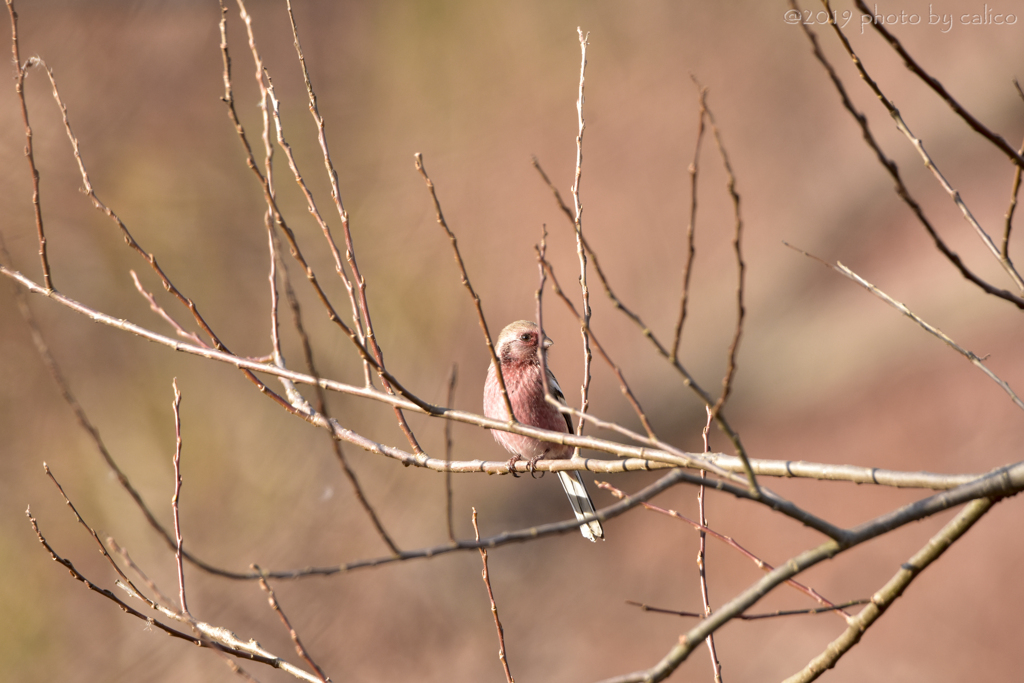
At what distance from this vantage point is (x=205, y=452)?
739 centimetres

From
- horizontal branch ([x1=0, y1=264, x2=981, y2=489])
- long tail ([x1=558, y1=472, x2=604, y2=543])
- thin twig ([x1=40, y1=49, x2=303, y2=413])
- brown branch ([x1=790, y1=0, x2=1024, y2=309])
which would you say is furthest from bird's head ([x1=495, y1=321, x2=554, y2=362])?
brown branch ([x1=790, y1=0, x2=1024, y2=309])

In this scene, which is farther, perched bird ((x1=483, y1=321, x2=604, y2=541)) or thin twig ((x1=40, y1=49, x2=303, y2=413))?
perched bird ((x1=483, y1=321, x2=604, y2=541))

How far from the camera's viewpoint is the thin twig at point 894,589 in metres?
1.81

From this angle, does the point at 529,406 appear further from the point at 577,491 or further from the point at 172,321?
the point at 172,321

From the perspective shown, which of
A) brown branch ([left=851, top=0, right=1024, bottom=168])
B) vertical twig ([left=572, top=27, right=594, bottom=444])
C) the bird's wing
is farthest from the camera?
the bird's wing

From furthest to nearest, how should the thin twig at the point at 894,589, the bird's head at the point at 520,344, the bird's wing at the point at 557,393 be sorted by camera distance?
the bird's head at the point at 520,344, the bird's wing at the point at 557,393, the thin twig at the point at 894,589

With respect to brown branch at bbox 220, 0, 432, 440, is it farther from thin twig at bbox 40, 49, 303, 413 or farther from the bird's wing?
the bird's wing

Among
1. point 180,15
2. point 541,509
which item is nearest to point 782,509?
point 541,509

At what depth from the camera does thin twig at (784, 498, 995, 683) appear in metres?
1.81

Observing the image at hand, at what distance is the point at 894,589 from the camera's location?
184 centimetres

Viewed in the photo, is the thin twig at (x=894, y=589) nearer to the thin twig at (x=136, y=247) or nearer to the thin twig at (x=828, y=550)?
the thin twig at (x=828, y=550)

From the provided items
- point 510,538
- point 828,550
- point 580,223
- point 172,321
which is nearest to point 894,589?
point 828,550

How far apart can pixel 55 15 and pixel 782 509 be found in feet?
28.2

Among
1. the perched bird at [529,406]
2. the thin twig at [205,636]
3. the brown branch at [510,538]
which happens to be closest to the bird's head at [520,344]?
the perched bird at [529,406]
